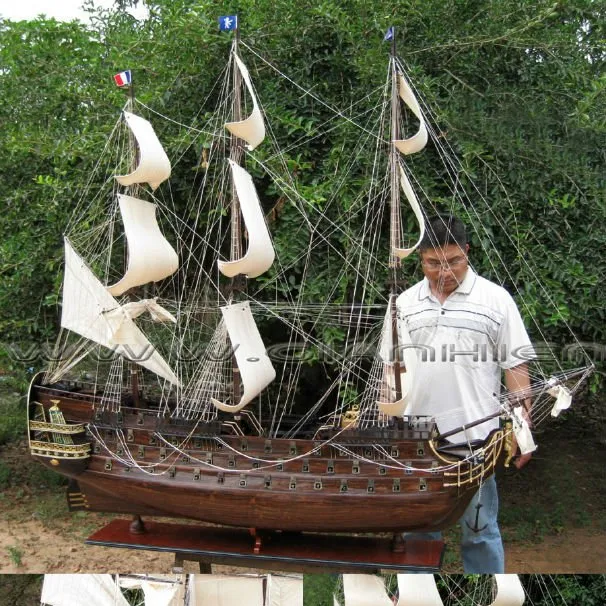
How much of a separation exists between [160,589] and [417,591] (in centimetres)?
87

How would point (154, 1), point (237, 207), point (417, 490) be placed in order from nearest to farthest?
1. point (417, 490)
2. point (237, 207)
3. point (154, 1)

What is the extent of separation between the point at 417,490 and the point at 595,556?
135cm

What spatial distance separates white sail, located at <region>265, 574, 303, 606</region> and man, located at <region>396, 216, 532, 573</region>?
709 mm

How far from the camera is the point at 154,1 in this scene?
3.36m

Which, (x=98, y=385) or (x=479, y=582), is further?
(x=98, y=385)

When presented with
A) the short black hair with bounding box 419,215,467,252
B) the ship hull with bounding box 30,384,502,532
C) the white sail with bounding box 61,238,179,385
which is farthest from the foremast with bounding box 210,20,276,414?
the short black hair with bounding box 419,215,467,252

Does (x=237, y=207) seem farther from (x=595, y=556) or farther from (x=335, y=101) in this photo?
(x=595, y=556)

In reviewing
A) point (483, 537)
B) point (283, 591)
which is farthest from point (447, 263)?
point (283, 591)

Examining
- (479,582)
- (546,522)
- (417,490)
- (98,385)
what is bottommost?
(479,582)

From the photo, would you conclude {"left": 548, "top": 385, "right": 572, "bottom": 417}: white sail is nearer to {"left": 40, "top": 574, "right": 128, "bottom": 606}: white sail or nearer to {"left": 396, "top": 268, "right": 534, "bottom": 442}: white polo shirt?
{"left": 396, "top": 268, "right": 534, "bottom": 442}: white polo shirt

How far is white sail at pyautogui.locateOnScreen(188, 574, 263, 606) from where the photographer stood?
2459 millimetres

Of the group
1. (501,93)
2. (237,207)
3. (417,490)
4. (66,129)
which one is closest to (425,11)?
(501,93)

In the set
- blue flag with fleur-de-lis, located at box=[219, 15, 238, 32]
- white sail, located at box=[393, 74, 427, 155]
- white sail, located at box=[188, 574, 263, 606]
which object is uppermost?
blue flag with fleur-de-lis, located at box=[219, 15, 238, 32]

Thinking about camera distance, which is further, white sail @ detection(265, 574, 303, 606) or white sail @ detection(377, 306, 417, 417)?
white sail @ detection(265, 574, 303, 606)
